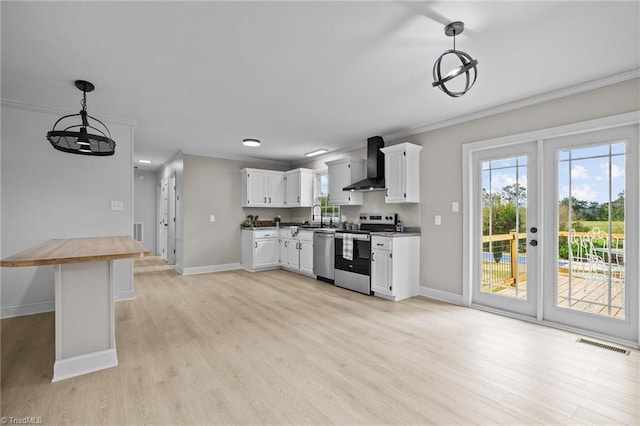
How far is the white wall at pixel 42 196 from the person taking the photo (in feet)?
11.4

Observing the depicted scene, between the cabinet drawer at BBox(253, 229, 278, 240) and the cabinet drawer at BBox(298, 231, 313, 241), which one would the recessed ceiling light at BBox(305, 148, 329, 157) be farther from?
the cabinet drawer at BBox(253, 229, 278, 240)

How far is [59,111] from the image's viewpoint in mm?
3650

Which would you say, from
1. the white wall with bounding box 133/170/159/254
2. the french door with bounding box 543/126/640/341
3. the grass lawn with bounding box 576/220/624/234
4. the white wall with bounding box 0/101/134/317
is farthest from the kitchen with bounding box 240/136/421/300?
the white wall with bounding box 133/170/159/254

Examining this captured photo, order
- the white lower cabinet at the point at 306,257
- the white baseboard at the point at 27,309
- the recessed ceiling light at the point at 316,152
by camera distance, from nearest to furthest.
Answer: the white baseboard at the point at 27,309
the white lower cabinet at the point at 306,257
the recessed ceiling light at the point at 316,152

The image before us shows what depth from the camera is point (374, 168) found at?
190 inches

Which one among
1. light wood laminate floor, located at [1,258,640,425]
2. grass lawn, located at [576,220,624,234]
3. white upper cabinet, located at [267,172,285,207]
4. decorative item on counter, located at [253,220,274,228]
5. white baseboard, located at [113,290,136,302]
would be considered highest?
white upper cabinet, located at [267,172,285,207]

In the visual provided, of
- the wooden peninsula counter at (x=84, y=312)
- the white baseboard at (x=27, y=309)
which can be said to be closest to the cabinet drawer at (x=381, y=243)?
the wooden peninsula counter at (x=84, y=312)

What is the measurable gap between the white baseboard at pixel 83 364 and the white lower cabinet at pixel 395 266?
306 cm

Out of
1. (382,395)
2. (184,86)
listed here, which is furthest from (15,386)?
(184,86)

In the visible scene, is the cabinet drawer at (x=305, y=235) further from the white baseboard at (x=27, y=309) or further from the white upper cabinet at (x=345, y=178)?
the white baseboard at (x=27, y=309)

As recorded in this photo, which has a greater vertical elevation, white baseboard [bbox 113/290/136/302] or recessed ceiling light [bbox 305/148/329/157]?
recessed ceiling light [bbox 305/148/329/157]

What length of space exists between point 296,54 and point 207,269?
15.9 feet

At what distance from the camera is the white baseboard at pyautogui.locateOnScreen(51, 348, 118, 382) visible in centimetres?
215

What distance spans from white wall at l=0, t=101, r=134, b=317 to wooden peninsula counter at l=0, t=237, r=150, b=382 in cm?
182
